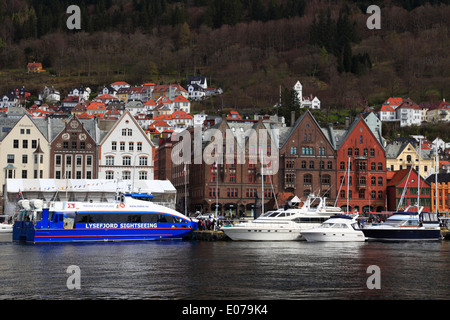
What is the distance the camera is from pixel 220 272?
44.8m

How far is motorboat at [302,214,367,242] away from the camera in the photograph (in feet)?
248

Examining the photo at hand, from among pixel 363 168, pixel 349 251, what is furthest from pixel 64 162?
pixel 349 251

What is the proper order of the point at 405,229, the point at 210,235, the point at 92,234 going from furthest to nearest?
1. the point at 405,229
2. the point at 210,235
3. the point at 92,234

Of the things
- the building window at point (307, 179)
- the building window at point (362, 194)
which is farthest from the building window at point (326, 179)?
the building window at point (362, 194)

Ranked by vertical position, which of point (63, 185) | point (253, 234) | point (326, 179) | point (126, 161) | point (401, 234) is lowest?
point (401, 234)

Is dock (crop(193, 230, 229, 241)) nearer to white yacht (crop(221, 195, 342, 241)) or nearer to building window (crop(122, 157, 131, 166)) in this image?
white yacht (crop(221, 195, 342, 241))

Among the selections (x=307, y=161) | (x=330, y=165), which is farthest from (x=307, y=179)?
(x=330, y=165)

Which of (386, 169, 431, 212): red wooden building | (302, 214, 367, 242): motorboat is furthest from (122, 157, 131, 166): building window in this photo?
(386, 169, 431, 212): red wooden building

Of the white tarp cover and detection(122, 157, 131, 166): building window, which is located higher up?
detection(122, 157, 131, 166): building window

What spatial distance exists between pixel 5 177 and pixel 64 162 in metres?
9.07

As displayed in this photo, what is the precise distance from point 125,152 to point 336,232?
46.6m

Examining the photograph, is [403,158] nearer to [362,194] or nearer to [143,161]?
[362,194]

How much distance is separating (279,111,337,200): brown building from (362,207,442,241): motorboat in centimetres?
3884
